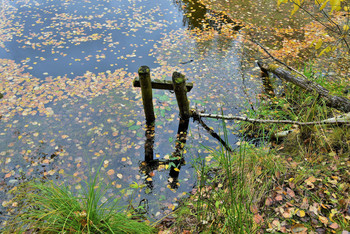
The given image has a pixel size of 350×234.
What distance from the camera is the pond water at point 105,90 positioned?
13.7 feet

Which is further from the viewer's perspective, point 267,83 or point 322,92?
point 267,83

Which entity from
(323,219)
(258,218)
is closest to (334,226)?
(323,219)

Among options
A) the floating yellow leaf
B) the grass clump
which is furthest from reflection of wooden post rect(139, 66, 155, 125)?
the grass clump

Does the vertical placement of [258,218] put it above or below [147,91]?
below

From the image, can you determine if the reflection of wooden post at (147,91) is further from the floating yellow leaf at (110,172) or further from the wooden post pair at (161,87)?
the floating yellow leaf at (110,172)

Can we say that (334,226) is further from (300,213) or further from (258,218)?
(258,218)

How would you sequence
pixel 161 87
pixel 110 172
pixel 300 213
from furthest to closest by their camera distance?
1. pixel 161 87
2. pixel 110 172
3. pixel 300 213

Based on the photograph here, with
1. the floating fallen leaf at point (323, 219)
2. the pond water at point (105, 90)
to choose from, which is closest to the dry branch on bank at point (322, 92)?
the pond water at point (105, 90)

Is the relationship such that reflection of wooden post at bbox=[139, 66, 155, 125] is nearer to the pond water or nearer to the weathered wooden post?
the weathered wooden post

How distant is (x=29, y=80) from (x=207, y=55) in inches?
190

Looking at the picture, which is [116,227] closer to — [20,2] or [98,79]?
[98,79]

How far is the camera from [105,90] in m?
5.93

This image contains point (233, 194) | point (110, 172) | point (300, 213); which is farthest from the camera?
point (110, 172)

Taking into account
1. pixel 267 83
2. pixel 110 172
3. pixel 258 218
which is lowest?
pixel 110 172
